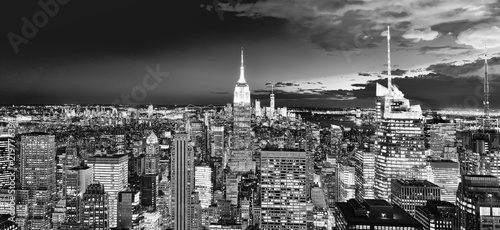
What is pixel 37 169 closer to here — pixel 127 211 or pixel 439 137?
pixel 127 211

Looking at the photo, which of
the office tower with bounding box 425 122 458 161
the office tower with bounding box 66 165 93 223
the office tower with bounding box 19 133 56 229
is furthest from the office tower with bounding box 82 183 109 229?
the office tower with bounding box 425 122 458 161

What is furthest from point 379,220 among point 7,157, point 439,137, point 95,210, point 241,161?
point 7,157

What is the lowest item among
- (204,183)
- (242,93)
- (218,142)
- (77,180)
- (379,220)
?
(204,183)

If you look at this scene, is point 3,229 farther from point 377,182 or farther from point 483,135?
point 483,135

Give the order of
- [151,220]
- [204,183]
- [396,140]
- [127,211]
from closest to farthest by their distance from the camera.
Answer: [127,211] → [151,220] → [396,140] → [204,183]

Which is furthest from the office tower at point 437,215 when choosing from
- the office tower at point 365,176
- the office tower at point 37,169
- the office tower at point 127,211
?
the office tower at point 37,169

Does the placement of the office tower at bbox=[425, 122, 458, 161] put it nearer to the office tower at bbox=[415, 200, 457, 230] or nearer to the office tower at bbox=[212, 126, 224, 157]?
the office tower at bbox=[415, 200, 457, 230]

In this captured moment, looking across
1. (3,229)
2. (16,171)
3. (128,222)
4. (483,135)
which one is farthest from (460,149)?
(16,171)
